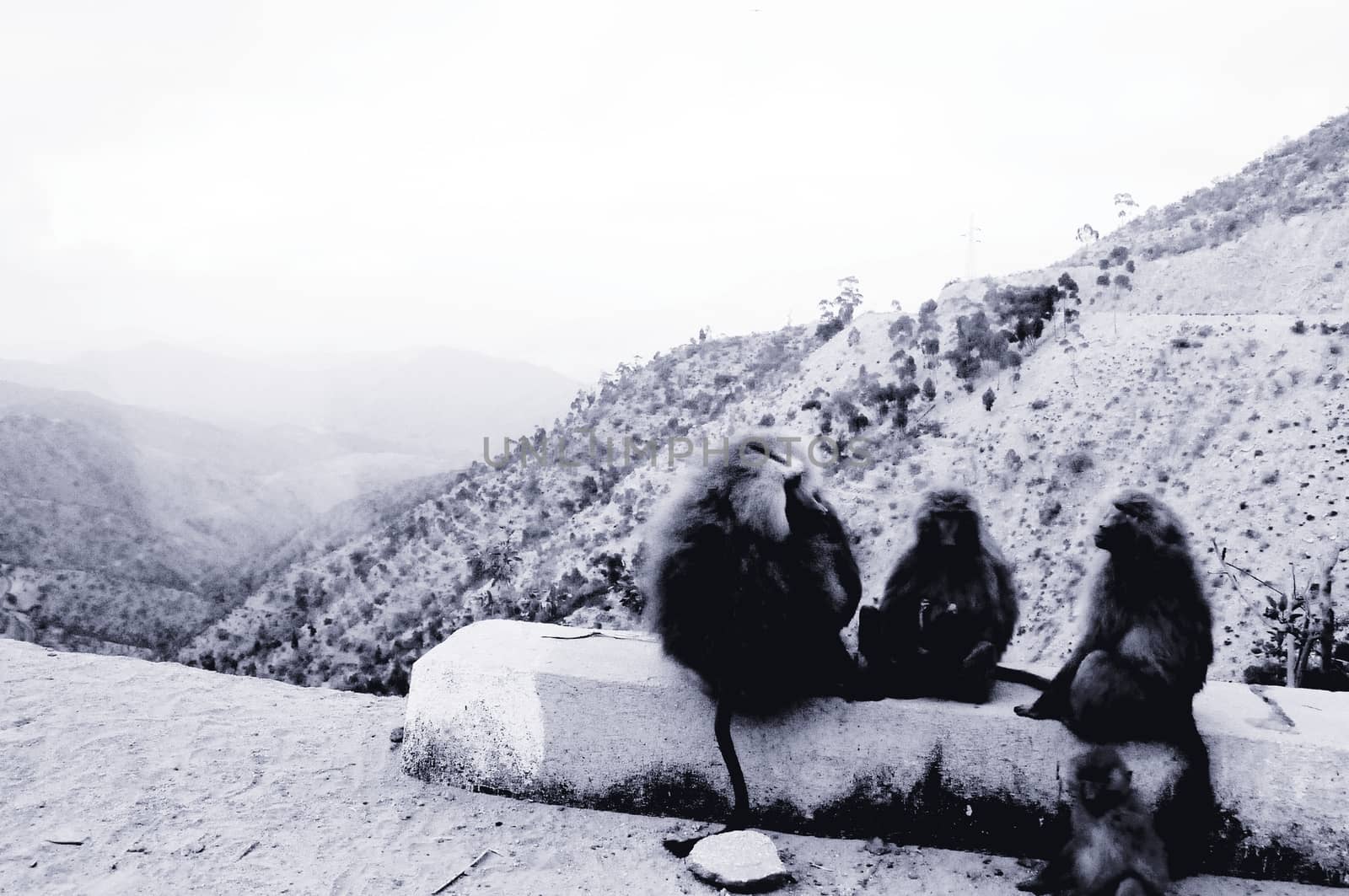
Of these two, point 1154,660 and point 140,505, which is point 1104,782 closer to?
point 1154,660

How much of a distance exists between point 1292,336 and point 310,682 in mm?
23209

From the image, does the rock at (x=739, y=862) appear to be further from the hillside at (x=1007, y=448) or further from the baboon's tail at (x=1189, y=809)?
the hillside at (x=1007, y=448)

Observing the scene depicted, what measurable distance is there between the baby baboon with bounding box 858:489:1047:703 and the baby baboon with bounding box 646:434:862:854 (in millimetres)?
291

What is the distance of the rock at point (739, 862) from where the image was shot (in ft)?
15.1

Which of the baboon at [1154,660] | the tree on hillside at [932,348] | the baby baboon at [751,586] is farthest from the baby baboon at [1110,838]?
the tree on hillside at [932,348]

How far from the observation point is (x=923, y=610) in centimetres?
545

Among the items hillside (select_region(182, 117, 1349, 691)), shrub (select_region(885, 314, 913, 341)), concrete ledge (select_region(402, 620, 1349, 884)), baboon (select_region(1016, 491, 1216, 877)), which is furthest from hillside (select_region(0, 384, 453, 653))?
baboon (select_region(1016, 491, 1216, 877))

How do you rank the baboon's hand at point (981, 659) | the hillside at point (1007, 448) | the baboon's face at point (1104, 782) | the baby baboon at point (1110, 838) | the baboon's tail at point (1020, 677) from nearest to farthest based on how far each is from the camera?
the baby baboon at point (1110, 838), the baboon's face at point (1104, 782), the baboon's hand at point (981, 659), the baboon's tail at point (1020, 677), the hillside at point (1007, 448)

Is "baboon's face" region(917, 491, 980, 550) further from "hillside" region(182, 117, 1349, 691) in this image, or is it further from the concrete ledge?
the concrete ledge

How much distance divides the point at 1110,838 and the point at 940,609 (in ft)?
5.28

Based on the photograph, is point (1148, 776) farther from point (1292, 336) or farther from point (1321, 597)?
point (1292, 336)

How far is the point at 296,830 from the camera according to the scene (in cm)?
511

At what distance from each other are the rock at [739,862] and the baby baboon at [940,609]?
3.58 feet

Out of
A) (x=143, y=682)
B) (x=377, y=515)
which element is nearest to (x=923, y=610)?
(x=143, y=682)
